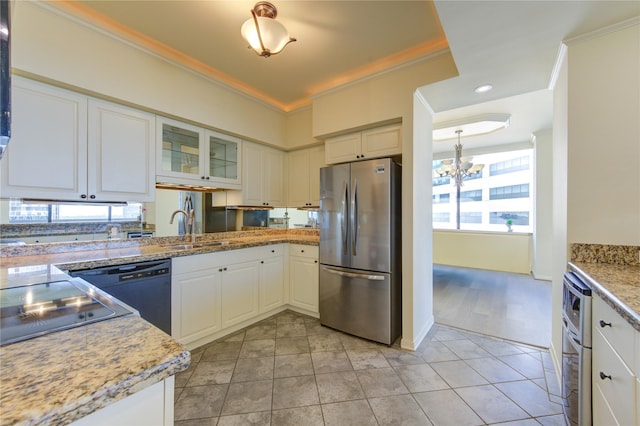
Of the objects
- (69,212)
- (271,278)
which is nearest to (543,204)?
(271,278)

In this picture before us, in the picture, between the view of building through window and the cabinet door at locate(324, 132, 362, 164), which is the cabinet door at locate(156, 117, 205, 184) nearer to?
the cabinet door at locate(324, 132, 362, 164)

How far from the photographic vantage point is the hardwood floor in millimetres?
2721

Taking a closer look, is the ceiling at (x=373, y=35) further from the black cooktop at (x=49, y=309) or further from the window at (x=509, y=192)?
the window at (x=509, y=192)

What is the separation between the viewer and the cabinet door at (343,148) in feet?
9.24

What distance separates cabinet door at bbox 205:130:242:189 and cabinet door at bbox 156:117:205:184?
0.09 m

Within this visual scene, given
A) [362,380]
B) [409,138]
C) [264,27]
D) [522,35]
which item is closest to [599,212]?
[522,35]

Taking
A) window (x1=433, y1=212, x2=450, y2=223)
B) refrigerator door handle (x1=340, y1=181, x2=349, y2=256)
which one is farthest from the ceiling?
window (x1=433, y1=212, x2=450, y2=223)

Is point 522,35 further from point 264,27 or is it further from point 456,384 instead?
point 456,384

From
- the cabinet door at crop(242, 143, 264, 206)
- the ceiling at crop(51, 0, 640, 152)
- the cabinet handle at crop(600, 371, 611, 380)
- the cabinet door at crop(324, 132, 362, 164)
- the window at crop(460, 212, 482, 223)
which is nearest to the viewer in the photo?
the cabinet handle at crop(600, 371, 611, 380)

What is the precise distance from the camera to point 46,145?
6.03 feet

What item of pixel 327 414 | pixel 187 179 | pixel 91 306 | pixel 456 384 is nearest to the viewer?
pixel 91 306

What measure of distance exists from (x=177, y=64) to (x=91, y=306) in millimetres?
2374

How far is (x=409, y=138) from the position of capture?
7.81 ft

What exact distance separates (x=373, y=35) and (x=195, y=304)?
2771mm
